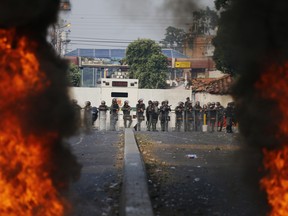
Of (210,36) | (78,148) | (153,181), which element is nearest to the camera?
(210,36)

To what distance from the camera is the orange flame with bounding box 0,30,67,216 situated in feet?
17.2

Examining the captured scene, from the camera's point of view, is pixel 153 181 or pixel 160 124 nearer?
pixel 153 181

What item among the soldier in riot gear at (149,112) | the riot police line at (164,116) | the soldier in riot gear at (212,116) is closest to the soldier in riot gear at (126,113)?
the riot police line at (164,116)

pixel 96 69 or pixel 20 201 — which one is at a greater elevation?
pixel 96 69

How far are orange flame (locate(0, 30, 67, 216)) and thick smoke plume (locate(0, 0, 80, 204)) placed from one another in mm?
37

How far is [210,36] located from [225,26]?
1193mm

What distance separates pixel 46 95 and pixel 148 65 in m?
39.8

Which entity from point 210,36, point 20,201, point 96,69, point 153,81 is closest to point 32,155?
point 20,201

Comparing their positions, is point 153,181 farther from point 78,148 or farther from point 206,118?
point 206,118

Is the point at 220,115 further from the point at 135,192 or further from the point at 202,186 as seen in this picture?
the point at 135,192

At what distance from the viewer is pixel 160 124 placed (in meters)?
27.3

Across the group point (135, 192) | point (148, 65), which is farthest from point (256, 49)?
point (148, 65)

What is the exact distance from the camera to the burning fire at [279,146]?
5484 mm

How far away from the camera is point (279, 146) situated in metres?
5.48
